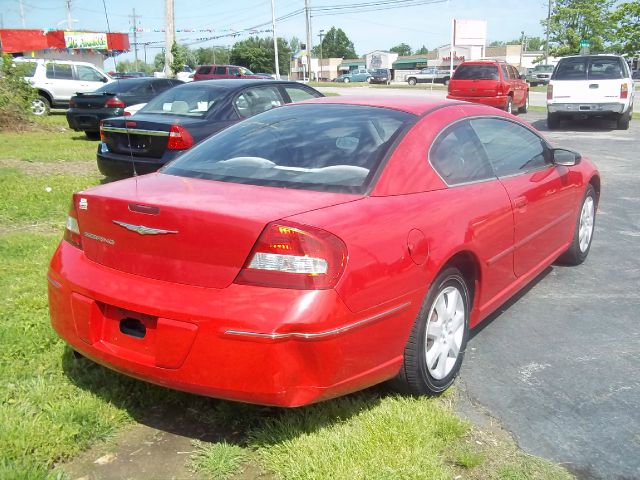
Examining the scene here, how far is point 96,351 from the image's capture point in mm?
2867

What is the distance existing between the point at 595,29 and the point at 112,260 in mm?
57832

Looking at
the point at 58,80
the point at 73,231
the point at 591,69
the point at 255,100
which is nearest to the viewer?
the point at 73,231

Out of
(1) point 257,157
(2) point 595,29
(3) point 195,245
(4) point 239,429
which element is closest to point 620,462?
(4) point 239,429

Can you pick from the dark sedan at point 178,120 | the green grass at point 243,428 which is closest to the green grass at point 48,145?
the dark sedan at point 178,120

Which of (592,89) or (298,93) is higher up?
(592,89)

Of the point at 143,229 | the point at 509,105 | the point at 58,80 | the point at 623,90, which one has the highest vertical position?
the point at 58,80

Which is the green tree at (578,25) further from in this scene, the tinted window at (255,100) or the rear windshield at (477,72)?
the tinted window at (255,100)

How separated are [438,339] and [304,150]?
4.05ft

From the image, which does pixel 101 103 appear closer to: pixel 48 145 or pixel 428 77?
pixel 48 145

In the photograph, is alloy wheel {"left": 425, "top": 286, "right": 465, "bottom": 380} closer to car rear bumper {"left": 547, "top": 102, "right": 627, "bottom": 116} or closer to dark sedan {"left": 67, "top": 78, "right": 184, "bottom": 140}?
dark sedan {"left": 67, "top": 78, "right": 184, "bottom": 140}

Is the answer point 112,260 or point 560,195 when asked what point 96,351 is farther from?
point 560,195

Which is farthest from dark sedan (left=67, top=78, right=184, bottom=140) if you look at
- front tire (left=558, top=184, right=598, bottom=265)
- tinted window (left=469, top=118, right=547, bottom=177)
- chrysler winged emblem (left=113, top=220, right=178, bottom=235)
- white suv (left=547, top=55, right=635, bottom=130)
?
chrysler winged emblem (left=113, top=220, right=178, bottom=235)

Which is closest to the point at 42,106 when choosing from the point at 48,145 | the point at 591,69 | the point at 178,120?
the point at 48,145

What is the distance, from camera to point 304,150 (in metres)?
3.50
